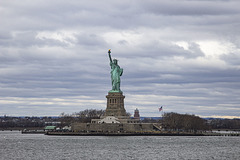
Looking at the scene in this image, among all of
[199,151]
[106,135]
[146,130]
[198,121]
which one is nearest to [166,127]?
[198,121]

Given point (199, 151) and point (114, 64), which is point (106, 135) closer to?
point (114, 64)

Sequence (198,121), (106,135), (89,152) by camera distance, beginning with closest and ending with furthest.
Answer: (89,152) → (106,135) → (198,121)

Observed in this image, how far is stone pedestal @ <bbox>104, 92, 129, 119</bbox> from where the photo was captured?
13088 centimetres

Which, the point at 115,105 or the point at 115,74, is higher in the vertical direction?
the point at 115,74

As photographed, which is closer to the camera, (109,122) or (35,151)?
(35,151)

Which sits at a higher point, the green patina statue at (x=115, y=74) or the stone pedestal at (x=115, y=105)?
the green patina statue at (x=115, y=74)

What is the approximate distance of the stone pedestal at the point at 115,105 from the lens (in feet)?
429

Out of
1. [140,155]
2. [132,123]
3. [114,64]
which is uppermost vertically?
[114,64]

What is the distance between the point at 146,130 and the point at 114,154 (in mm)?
58644

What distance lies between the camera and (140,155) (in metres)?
72.9

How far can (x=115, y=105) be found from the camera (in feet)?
429

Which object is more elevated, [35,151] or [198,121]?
[198,121]

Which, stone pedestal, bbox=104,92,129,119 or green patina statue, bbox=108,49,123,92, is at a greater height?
green patina statue, bbox=108,49,123,92

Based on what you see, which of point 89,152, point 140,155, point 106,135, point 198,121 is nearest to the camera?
point 140,155
